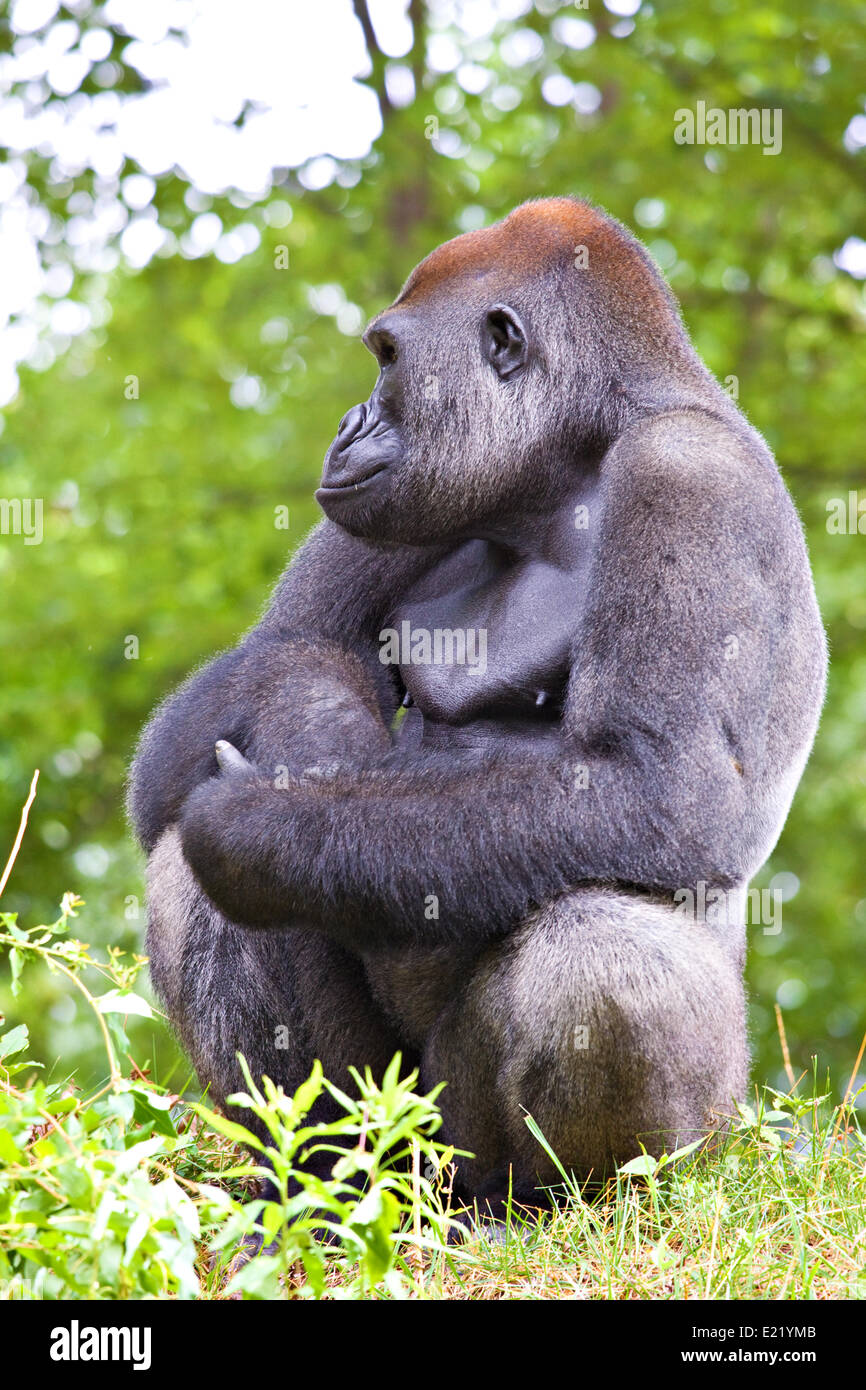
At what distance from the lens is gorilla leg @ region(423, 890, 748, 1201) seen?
108 inches

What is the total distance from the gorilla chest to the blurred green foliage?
496 cm

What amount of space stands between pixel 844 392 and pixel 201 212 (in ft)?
12.8

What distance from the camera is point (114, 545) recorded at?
342 inches

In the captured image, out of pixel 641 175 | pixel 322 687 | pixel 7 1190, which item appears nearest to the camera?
pixel 7 1190

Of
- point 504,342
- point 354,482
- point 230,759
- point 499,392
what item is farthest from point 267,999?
point 504,342

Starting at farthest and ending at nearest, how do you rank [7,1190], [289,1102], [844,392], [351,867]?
[844,392]
[351,867]
[7,1190]
[289,1102]

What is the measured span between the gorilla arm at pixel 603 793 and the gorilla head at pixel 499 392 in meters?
0.31

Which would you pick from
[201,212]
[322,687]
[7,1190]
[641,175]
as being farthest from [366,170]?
[7,1190]

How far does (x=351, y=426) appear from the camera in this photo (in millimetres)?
3240
